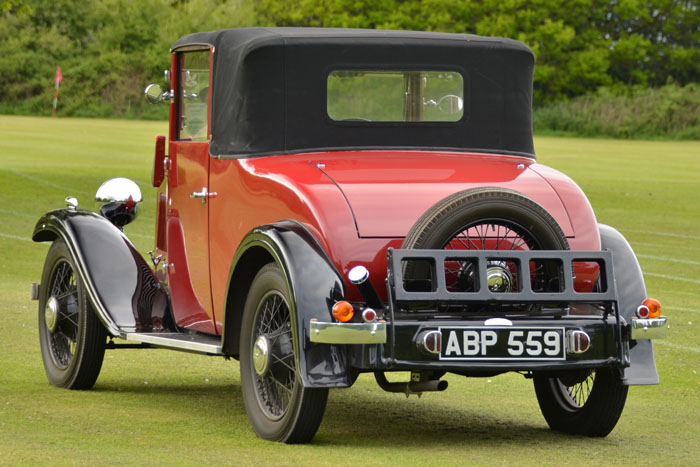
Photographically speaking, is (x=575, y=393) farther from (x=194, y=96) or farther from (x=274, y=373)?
(x=194, y=96)

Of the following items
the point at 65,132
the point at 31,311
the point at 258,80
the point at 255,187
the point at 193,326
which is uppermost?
the point at 258,80

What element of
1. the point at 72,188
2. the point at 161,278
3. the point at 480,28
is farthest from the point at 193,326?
the point at 480,28

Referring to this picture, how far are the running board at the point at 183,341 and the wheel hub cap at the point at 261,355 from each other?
45 cm

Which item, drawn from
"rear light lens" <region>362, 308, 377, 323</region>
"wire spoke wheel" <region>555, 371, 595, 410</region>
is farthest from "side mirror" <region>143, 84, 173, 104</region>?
"wire spoke wheel" <region>555, 371, 595, 410</region>

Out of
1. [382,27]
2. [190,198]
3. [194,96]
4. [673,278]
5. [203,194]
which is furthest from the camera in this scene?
[382,27]

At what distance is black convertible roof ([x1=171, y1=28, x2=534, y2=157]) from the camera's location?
681 cm

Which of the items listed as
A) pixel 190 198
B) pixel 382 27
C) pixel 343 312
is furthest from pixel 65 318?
pixel 382 27

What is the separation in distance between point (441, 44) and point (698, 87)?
6238 cm

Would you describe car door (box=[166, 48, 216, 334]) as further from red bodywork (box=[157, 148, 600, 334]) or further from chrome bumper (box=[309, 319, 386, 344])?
chrome bumper (box=[309, 319, 386, 344])

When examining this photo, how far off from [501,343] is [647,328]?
31.3 inches

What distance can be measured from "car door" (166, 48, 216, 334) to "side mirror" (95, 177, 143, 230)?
888 millimetres

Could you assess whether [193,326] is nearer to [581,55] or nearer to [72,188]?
[72,188]

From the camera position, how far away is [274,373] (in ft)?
19.9

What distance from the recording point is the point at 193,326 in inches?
289
